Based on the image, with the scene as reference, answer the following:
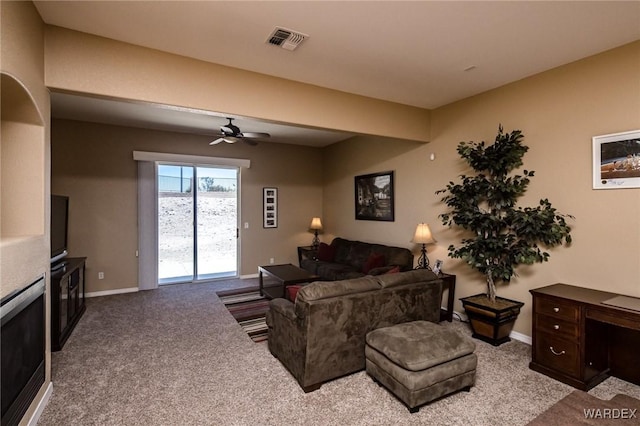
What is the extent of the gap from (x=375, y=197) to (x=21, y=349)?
4762 mm

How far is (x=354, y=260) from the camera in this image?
218 inches

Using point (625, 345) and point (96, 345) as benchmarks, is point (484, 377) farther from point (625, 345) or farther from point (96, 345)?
point (96, 345)

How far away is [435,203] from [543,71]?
1922 mm

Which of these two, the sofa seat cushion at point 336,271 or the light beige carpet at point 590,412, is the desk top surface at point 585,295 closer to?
the light beige carpet at point 590,412

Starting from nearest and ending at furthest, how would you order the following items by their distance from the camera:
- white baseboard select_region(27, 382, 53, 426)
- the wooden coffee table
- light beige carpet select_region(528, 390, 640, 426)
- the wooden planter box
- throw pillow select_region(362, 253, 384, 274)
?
light beige carpet select_region(528, 390, 640, 426), white baseboard select_region(27, 382, 53, 426), the wooden planter box, the wooden coffee table, throw pillow select_region(362, 253, 384, 274)

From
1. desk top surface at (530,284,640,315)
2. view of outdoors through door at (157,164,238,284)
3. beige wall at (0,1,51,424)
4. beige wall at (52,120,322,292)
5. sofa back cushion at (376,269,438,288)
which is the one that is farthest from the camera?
view of outdoors through door at (157,164,238,284)

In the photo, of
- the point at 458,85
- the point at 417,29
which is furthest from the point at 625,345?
the point at 417,29

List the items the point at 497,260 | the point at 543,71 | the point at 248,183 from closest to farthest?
the point at 543,71 → the point at 497,260 → the point at 248,183

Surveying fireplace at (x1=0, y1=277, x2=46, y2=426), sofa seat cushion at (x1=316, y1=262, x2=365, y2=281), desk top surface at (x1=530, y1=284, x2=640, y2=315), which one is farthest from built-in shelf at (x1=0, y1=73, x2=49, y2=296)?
desk top surface at (x1=530, y1=284, x2=640, y2=315)

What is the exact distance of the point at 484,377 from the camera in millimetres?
2732

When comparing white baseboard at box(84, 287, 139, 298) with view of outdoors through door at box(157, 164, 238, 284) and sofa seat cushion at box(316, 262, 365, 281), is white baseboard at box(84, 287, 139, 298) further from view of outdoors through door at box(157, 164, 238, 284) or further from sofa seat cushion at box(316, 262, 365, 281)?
sofa seat cushion at box(316, 262, 365, 281)

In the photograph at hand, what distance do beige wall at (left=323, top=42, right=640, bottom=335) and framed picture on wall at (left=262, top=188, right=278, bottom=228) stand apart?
10.9 ft

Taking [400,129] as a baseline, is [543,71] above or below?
above

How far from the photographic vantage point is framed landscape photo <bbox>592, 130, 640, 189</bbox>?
2645 millimetres
